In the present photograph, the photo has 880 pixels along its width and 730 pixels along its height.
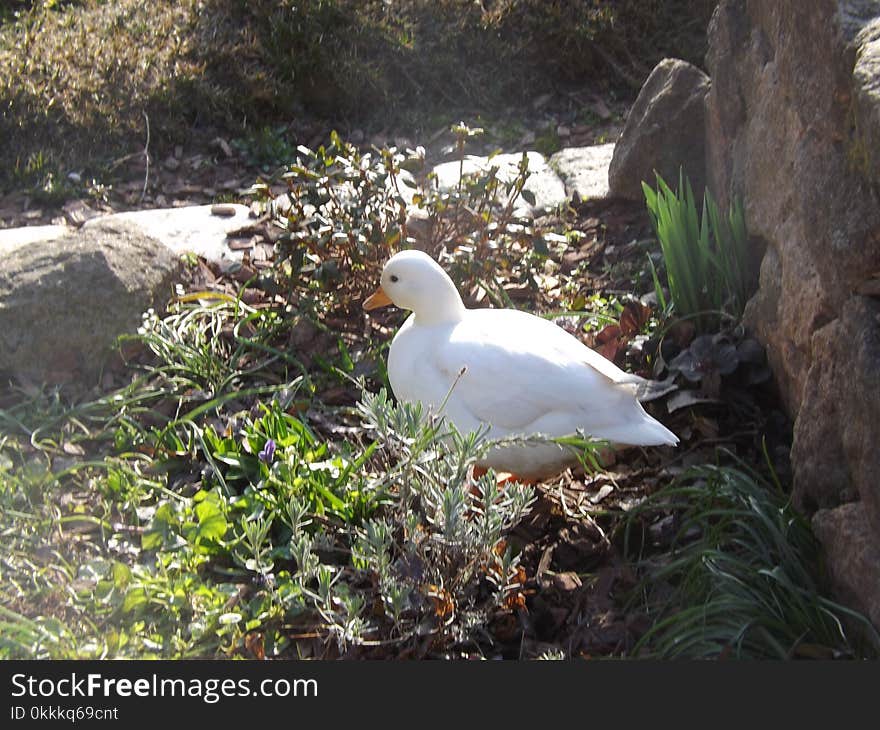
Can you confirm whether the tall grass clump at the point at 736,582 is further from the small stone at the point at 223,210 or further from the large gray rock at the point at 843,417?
the small stone at the point at 223,210

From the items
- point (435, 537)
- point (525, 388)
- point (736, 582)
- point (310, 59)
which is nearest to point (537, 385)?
point (525, 388)

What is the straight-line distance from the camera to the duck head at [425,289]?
3.45 metres

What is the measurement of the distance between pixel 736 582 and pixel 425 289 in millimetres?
1361

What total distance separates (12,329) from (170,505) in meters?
1.24

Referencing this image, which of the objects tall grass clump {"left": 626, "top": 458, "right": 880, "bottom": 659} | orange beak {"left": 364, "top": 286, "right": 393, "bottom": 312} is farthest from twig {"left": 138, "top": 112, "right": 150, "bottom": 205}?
tall grass clump {"left": 626, "top": 458, "right": 880, "bottom": 659}

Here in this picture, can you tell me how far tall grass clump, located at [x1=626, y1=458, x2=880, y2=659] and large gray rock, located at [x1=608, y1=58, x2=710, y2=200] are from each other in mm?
1889

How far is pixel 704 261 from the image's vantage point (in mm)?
3631

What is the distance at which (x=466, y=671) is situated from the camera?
248cm

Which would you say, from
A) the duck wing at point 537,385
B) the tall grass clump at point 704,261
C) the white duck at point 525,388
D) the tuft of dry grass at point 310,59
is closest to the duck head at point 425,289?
the white duck at point 525,388

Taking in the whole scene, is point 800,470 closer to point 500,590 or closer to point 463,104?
point 500,590

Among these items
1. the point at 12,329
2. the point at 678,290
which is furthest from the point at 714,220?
the point at 12,329

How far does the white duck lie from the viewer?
3.09 meters

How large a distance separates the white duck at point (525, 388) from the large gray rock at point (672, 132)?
58.6 inches

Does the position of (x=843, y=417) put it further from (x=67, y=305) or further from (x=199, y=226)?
(x=199, y=226)
